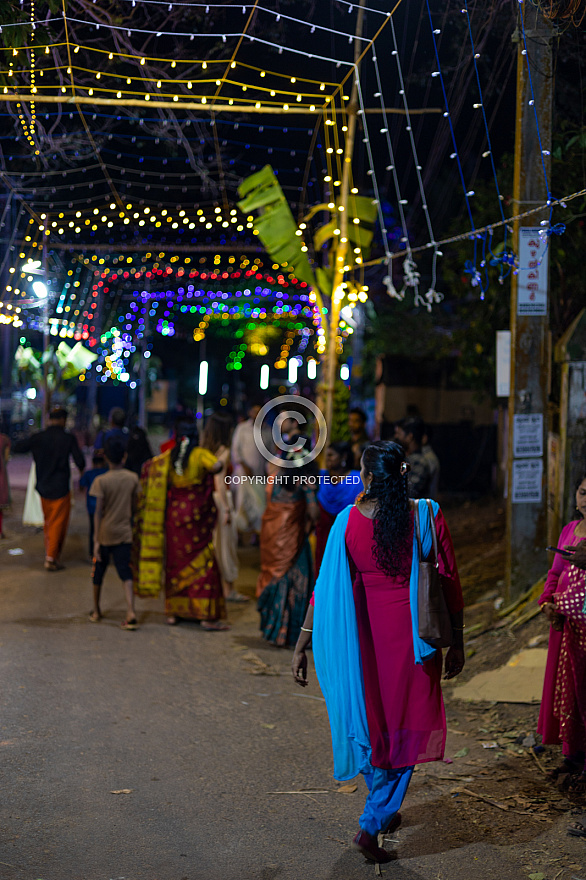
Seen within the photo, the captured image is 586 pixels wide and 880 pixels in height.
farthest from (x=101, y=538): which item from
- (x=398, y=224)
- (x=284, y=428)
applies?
(x=398, y=224)

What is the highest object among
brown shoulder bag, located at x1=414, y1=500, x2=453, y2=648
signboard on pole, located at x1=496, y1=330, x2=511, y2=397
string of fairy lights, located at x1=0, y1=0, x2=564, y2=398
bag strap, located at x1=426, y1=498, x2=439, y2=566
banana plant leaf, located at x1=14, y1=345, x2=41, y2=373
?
string of fairy lights, located at x1=0, y1=0, x2=564, y2=398

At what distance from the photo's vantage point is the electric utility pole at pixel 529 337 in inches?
278

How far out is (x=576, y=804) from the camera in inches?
168

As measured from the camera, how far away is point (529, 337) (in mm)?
7254

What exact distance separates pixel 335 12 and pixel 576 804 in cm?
825

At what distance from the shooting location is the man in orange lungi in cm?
1006

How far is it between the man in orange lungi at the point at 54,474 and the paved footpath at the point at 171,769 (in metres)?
2.38

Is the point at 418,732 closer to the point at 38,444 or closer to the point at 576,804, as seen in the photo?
the point at 576,804

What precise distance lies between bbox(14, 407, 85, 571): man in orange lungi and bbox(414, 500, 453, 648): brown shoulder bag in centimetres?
720

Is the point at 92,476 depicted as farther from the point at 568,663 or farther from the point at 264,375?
the point at 264,375

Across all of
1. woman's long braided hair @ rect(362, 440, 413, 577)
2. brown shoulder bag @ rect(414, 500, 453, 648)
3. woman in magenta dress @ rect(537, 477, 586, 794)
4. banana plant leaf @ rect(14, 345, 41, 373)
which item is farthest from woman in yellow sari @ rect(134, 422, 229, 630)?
banana plant leaf @ rect(14, 345, 41, 373)

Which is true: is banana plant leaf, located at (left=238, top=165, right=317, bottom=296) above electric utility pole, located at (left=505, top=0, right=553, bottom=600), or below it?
above

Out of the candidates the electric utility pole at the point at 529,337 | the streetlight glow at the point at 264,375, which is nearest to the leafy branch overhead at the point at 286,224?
the electric utility pole at the point at 529,337

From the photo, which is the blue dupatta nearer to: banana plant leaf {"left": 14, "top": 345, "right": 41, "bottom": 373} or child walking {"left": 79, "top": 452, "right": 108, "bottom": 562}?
child walking {"left": 79, "top": 452, "right": 108, "bottom": 562}
